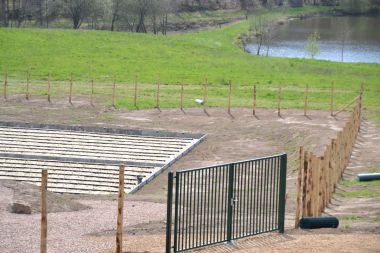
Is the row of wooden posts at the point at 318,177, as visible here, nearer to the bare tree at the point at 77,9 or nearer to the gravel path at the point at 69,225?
the gravel path at the point at 69,225

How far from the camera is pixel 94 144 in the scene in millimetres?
48906

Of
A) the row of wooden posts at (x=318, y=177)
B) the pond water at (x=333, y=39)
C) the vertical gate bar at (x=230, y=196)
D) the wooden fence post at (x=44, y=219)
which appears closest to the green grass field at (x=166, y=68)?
the pond water at (x=333, y=39)

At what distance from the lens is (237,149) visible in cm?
4759

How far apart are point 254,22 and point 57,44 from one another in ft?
147

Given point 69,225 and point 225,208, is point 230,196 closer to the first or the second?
point 225,208

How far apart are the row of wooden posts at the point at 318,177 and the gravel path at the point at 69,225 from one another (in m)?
4.48

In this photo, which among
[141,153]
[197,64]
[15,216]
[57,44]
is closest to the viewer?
[15,216]

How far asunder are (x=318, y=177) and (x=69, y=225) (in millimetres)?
7314

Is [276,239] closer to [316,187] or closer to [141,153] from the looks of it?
[316,187]

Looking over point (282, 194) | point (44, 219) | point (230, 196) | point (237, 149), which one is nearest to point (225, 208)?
point (230, 196)

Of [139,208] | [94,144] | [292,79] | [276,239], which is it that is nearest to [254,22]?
[292,79]

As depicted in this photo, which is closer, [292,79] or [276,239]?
[276,239]

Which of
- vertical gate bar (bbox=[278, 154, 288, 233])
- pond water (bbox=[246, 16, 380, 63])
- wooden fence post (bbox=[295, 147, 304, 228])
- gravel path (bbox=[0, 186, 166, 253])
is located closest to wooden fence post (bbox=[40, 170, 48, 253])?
gravel path (bbox=[0, 186, 166, 253])

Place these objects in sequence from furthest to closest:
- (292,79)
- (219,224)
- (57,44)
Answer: (57,44) < (292,79) < (219,224)
